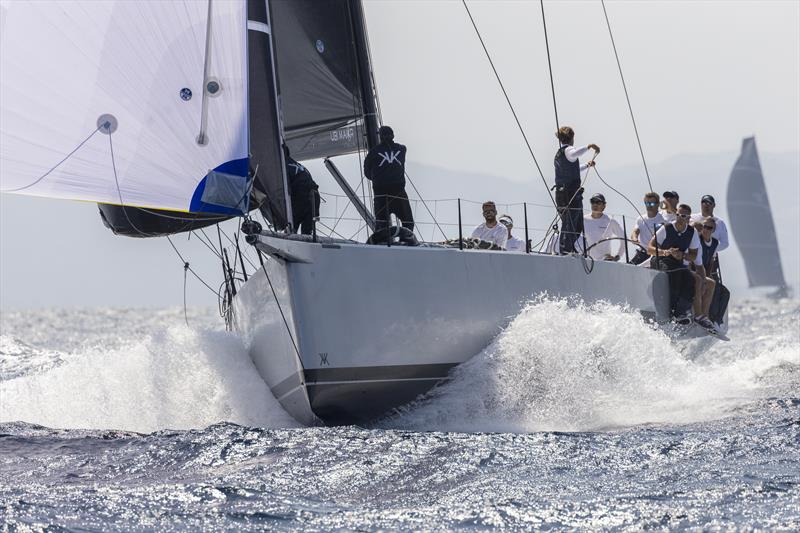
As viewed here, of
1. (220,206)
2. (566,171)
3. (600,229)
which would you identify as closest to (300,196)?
(220,206)

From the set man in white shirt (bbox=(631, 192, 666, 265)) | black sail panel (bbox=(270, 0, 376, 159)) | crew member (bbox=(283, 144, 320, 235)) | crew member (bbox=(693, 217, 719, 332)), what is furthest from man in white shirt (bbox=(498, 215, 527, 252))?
crew member (bbox=(283, 144, 320, 235))

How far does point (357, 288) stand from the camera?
741 cm

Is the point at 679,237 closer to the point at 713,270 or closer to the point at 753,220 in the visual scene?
the point at 713,270

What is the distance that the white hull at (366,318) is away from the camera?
729 cm

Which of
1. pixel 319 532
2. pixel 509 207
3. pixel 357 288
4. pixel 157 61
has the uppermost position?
pixel 157 61

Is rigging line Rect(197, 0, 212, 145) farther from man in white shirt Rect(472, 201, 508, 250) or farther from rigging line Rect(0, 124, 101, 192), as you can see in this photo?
man in white shirt Rect(472, 201, 508, 250)

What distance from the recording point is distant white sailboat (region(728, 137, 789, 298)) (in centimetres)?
4975

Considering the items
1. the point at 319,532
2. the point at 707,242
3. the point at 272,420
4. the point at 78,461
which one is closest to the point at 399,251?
the point at 272,420

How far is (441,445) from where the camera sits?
247 inches

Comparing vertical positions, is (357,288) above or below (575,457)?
above

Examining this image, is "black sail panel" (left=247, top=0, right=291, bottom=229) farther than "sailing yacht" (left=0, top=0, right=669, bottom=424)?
Yes

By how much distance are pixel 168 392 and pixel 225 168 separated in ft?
6.85

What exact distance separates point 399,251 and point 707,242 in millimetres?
5274

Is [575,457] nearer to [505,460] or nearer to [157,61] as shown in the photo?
[505,460]
